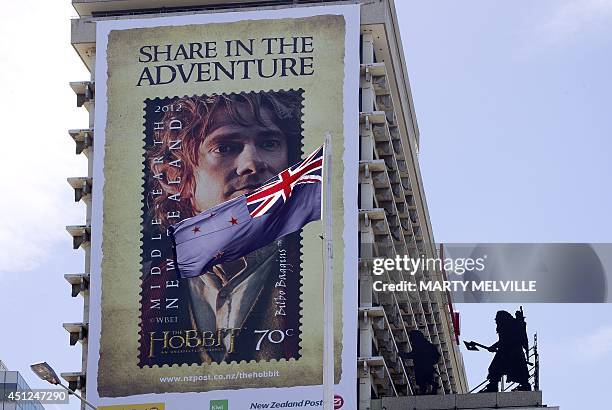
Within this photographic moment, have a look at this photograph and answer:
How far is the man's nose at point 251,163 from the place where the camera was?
95.1 m

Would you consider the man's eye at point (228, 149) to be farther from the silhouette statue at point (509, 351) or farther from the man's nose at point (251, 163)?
the silhouette statue at point (509, 351)

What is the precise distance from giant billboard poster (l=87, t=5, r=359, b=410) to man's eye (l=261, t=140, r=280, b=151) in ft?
0.24

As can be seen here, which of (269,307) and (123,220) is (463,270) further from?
(123,220)

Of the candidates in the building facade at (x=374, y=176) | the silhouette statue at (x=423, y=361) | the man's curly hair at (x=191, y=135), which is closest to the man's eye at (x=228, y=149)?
the man's curly hair at (x=191, y=135)

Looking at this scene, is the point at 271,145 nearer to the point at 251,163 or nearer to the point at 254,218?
the point at 251,163

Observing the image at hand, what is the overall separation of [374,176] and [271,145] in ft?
19.3

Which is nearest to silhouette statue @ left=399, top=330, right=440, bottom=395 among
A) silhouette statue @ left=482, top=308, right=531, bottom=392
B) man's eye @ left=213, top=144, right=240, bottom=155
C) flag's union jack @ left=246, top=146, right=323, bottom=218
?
silhouette statue @ left=482, top=308, right=531, bottom=392

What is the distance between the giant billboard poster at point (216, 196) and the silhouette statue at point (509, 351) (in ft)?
23.1

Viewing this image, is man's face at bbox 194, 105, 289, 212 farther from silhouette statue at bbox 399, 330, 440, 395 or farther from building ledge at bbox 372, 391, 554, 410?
building ledge at bbox 372, 391, 554, 410

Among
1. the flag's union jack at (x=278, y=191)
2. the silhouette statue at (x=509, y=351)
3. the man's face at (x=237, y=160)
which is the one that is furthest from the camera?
→ the man's face at (x=237, y=160)

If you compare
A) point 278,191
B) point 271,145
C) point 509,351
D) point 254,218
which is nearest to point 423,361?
point 509,351

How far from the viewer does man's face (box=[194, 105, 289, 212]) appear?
312 ft

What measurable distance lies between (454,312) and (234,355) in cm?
4536

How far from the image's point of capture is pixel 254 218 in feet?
195
